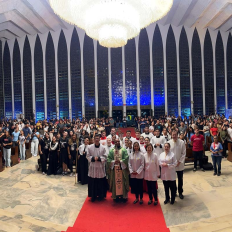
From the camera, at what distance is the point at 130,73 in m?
24.0

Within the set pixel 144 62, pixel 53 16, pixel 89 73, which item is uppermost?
pixel 53 16

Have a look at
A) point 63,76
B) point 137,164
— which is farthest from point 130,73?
point 137,164

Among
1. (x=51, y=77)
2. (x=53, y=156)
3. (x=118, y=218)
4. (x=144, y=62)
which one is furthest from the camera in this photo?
(x=51, y=77)

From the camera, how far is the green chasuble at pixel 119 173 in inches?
211

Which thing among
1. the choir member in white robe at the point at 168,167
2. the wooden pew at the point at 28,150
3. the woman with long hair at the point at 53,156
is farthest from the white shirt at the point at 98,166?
the wooden pew at the point at 28,150

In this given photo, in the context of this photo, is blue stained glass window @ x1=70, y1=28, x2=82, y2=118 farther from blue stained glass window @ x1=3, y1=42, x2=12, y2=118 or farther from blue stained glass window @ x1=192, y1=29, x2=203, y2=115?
blue stained glass window @ x1=192, y1=29, x2=203, y2=115

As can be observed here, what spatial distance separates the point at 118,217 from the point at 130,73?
20443 millimetres

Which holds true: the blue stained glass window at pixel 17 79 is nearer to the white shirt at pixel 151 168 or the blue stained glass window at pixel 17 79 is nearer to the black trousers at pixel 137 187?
the black trousers at pixel 137 187

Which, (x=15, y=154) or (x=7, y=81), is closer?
(x=15, y=154)

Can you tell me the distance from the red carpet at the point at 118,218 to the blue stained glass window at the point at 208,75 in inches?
818

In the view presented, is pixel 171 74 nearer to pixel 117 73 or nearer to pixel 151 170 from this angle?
pixel 117 73

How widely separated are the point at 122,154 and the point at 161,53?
2043cm

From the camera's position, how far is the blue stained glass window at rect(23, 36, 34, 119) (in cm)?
2517

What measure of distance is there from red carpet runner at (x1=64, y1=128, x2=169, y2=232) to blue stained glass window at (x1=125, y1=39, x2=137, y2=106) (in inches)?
749
